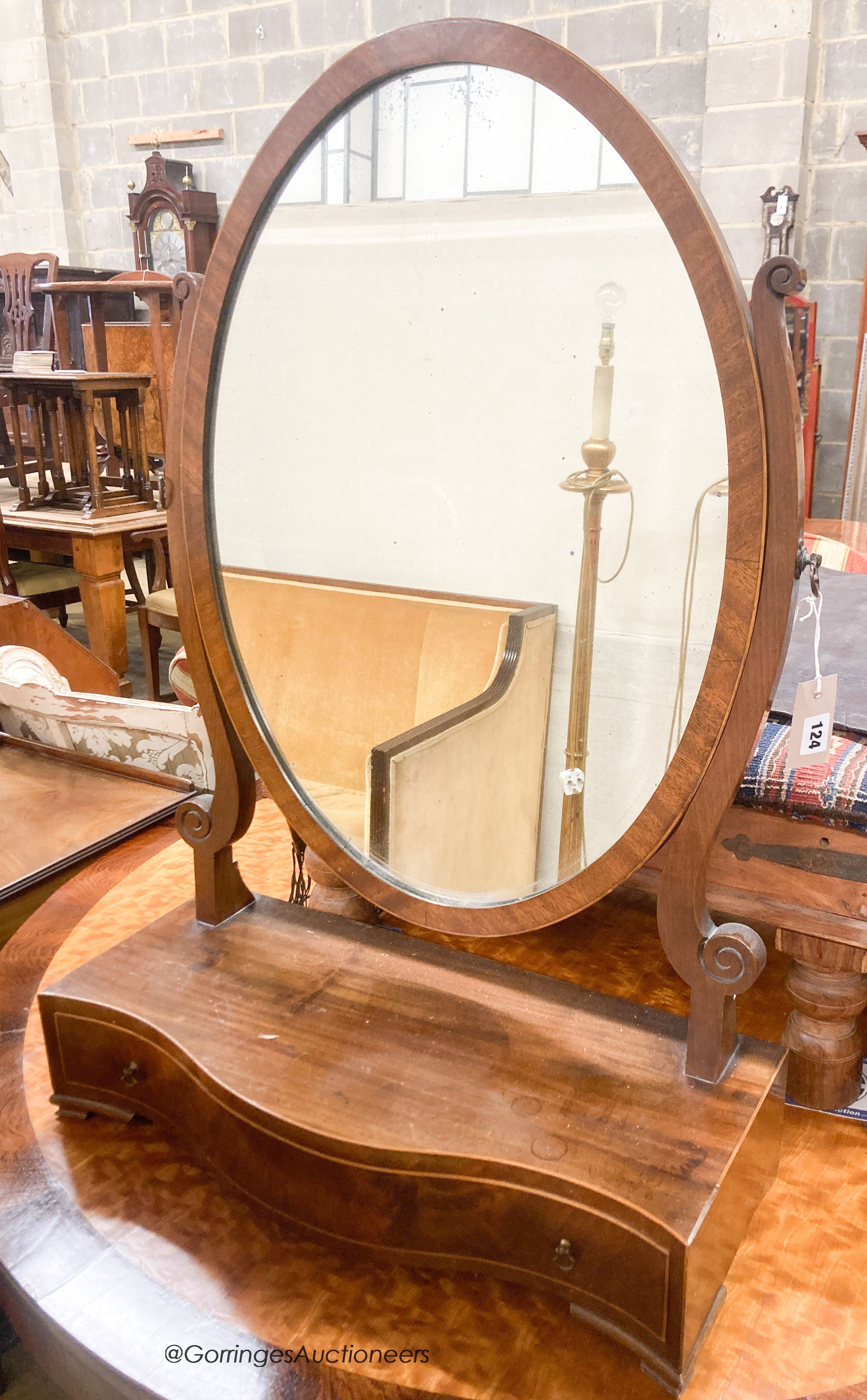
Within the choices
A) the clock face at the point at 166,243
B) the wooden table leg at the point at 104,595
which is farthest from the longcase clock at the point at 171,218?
the wooden table leg at the point at 104,595

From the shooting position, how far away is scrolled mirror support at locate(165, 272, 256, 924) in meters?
0.77

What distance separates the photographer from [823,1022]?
76 cm

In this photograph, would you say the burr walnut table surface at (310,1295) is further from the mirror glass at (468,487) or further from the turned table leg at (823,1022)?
the mirror glass at (468,487)

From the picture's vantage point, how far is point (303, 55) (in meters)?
3.96

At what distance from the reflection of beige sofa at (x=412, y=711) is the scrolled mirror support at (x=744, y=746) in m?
0.10

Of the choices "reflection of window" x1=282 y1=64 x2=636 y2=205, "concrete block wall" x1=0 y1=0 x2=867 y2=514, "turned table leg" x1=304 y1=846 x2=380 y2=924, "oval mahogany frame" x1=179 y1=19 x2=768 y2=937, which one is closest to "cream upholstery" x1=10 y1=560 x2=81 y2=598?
"concrete block wall" x1=0 y1=0 x2=867 y2=514

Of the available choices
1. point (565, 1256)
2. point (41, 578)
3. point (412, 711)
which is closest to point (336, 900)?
point (412, 711)

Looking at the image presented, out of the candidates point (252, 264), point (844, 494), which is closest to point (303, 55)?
point (844, 494)

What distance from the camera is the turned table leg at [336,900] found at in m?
0.91

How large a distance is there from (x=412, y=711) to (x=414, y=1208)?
12.2 inches

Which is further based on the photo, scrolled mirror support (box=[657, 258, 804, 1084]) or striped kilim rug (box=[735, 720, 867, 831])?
striped kilim rug (box=[735, 720, 867, 831])

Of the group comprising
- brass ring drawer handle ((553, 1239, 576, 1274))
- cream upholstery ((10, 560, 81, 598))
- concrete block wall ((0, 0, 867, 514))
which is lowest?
cream upholstery ((10, 560, 81, 598))

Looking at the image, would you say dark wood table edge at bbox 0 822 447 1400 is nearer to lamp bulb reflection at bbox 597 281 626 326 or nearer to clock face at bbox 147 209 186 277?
lamp bulb reflection at bbox 597 281 626 326

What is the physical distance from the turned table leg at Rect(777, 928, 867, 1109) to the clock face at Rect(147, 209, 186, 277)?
435cm
